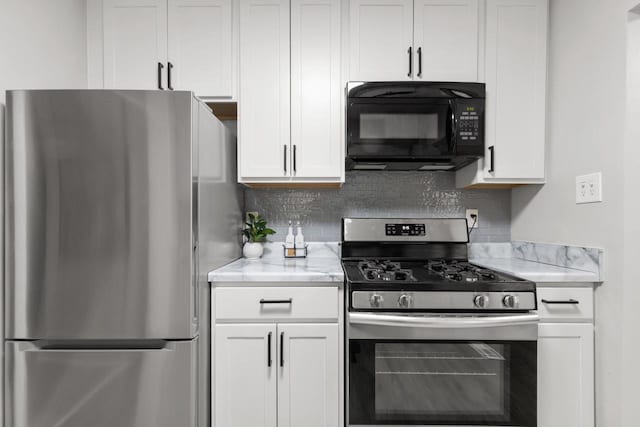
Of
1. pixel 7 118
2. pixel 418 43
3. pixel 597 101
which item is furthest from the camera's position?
pixel 418 43

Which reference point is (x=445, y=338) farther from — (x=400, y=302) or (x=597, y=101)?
(x=597, y=101)

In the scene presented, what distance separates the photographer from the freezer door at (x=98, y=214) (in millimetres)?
1339

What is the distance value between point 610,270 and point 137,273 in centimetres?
201


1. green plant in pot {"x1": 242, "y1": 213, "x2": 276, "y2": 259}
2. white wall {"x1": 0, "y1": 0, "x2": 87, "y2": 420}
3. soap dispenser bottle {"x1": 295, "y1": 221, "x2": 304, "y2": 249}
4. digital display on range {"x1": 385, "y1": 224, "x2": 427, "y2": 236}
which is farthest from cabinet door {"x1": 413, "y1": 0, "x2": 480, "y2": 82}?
white wall {"x1": 0, "y1": 0, "x2": 87, "y2": 420}

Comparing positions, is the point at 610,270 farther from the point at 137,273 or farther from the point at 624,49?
the point at 137,273

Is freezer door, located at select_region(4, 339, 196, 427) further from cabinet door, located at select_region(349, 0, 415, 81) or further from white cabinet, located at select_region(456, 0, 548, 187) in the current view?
white cabinet, located at select_region(456, 0, 548, 187)

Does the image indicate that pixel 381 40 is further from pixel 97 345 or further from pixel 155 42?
pixel 97 345

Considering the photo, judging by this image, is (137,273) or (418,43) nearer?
(137,273)

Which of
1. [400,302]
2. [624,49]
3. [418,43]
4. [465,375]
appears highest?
[418,43]

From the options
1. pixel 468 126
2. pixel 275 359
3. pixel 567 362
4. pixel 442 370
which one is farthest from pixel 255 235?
pixel 567 362

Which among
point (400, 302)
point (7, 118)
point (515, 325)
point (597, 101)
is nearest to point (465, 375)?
point (515, 325)

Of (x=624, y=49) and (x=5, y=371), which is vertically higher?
(x=624, y=49)

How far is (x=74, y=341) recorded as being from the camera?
1.37 metres

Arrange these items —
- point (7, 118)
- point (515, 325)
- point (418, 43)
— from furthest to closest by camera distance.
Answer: point (418, 43), point (515, 325), point (7, 118)
